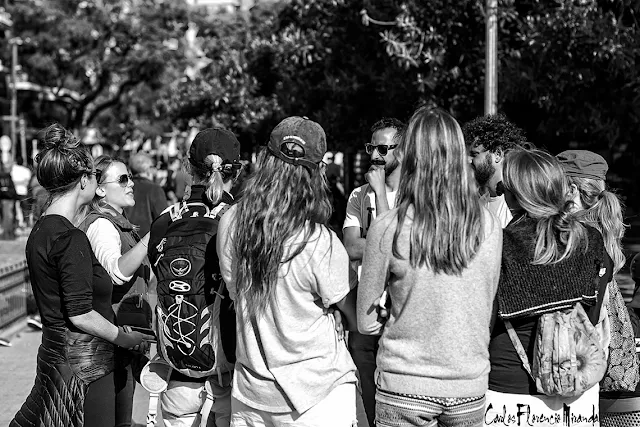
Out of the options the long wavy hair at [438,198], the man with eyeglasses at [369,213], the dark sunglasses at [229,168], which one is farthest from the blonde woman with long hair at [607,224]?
the dark sunglasses at [229,168]

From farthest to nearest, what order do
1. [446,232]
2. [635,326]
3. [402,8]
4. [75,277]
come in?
[402,8] < [635,326] < [75,277] < [446,232]

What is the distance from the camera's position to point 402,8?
39.7 ft

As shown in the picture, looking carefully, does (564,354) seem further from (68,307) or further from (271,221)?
(68,307)

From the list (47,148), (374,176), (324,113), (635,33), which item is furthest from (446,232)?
(324,113)

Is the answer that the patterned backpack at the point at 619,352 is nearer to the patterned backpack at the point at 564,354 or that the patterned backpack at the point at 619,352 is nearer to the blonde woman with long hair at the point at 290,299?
the patterned backpack at the point at 564,354

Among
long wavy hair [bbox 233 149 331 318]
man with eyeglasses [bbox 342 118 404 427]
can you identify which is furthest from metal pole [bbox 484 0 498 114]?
long wavy hair [bbox 233 149 331 318]

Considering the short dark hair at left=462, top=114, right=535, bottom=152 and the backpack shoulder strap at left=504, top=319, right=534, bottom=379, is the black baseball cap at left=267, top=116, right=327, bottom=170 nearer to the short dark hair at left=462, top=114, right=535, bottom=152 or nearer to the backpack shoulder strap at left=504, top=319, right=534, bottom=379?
the backpack shoulder strap at left=504, top=319, right=534, bottom=379

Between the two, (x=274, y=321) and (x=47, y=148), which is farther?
(x=47, y=148)

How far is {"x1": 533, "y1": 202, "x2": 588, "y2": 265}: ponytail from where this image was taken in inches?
131

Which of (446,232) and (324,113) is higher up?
(324,113)

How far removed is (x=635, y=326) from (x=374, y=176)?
4.76ft

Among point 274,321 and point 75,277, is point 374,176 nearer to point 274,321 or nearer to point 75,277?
point 274,321

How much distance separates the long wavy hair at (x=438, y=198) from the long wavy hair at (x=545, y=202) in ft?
1.09

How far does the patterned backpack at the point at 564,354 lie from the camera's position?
3.33 metres
